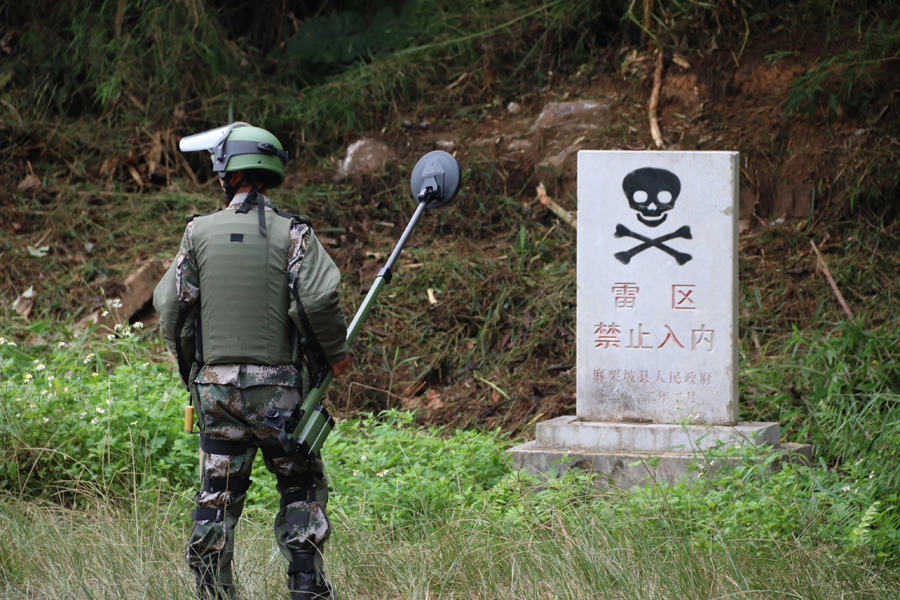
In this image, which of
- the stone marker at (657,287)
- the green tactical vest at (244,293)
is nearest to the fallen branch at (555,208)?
the stone marker at (657,287)

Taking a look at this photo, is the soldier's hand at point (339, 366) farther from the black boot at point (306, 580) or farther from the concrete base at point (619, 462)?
the concrete base at point (619, 462)

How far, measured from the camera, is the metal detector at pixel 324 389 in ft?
10.9

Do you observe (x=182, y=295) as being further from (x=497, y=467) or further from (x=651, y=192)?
(x=651, y=192)

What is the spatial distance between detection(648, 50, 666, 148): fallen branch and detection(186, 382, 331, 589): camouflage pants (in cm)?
550

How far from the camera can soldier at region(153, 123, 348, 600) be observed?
3.37 metres

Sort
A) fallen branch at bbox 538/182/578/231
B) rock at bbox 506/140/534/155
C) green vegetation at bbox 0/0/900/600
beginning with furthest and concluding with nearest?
1. rock at bbox 506/140/534/155
2. fallen branch at bbox 538/182/578/231
3. green vegetation at bbox 0/0/900/600

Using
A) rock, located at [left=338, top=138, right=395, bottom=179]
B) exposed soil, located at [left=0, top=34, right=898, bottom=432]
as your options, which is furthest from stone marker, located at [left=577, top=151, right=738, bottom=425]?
rock, located at [left=338, top=138, right=395, bottom=179]

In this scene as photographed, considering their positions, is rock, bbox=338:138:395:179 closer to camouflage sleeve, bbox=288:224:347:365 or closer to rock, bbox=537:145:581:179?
rock, bbox=537:145:581:179

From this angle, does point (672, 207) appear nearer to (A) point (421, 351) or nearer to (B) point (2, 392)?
(A) point (421, 351)

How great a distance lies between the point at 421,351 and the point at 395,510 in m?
2.68

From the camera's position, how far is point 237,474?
3.43m

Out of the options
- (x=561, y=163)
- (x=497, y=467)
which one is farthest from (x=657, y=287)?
(x=561, y=163)

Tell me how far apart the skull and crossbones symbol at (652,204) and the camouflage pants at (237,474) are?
2.61 m

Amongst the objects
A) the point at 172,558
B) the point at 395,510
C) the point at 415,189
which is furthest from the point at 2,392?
the point at 415,189
